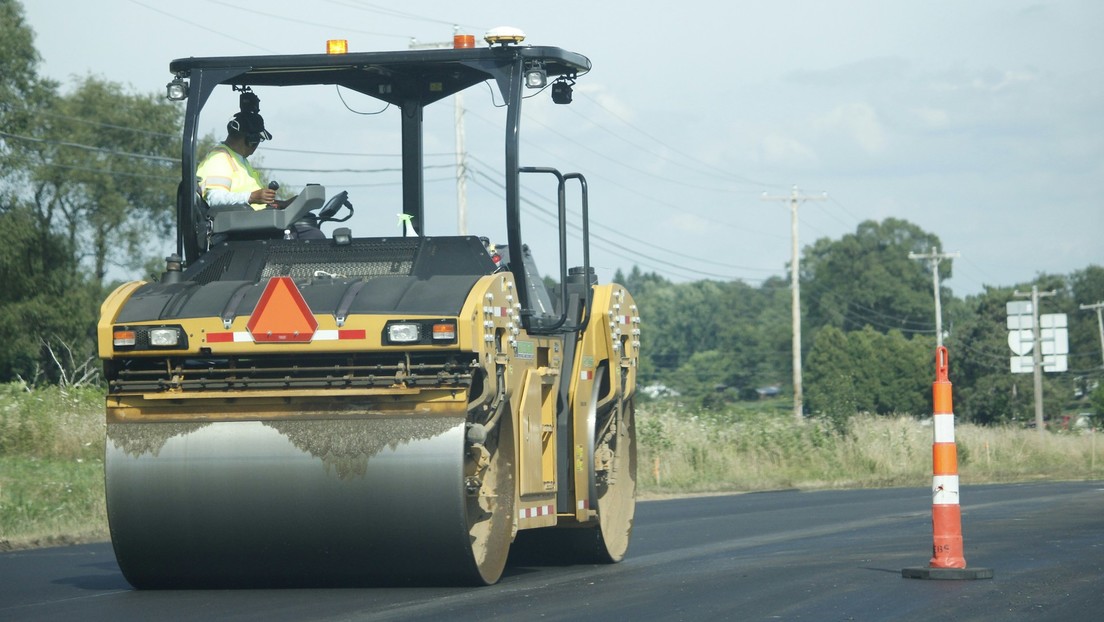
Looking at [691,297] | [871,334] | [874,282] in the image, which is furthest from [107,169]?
[691,297]

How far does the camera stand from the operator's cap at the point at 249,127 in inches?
364

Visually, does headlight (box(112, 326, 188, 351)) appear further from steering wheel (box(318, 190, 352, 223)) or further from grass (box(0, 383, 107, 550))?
grass (box(0, 383, 107, 550))

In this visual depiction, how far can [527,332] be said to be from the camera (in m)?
8.66

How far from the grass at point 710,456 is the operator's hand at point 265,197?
4.70 metres

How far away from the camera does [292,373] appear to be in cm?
765

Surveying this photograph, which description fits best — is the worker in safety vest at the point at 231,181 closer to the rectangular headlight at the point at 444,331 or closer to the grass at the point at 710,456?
the rectangular headlight at the point at 444,331

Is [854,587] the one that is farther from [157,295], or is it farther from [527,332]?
[157,295]

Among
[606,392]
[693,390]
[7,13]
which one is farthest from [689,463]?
[693,390]

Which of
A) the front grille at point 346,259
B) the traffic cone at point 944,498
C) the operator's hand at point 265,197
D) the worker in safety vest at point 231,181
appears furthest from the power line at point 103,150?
the traffic cone at point 944,498

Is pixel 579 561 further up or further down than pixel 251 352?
further down

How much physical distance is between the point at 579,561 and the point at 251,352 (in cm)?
324

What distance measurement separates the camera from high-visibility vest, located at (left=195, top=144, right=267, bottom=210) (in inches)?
352

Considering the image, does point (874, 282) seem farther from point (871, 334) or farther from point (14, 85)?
point (14, 85)

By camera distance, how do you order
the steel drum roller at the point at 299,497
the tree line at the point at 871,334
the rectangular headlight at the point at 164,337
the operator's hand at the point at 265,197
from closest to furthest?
1. the steel drum roller at the point at 299,497
2. the rectangular headlight at the point at 164,337
3. the operator's hand at the point at 265,197
4. the tree line at the point at 871,334
